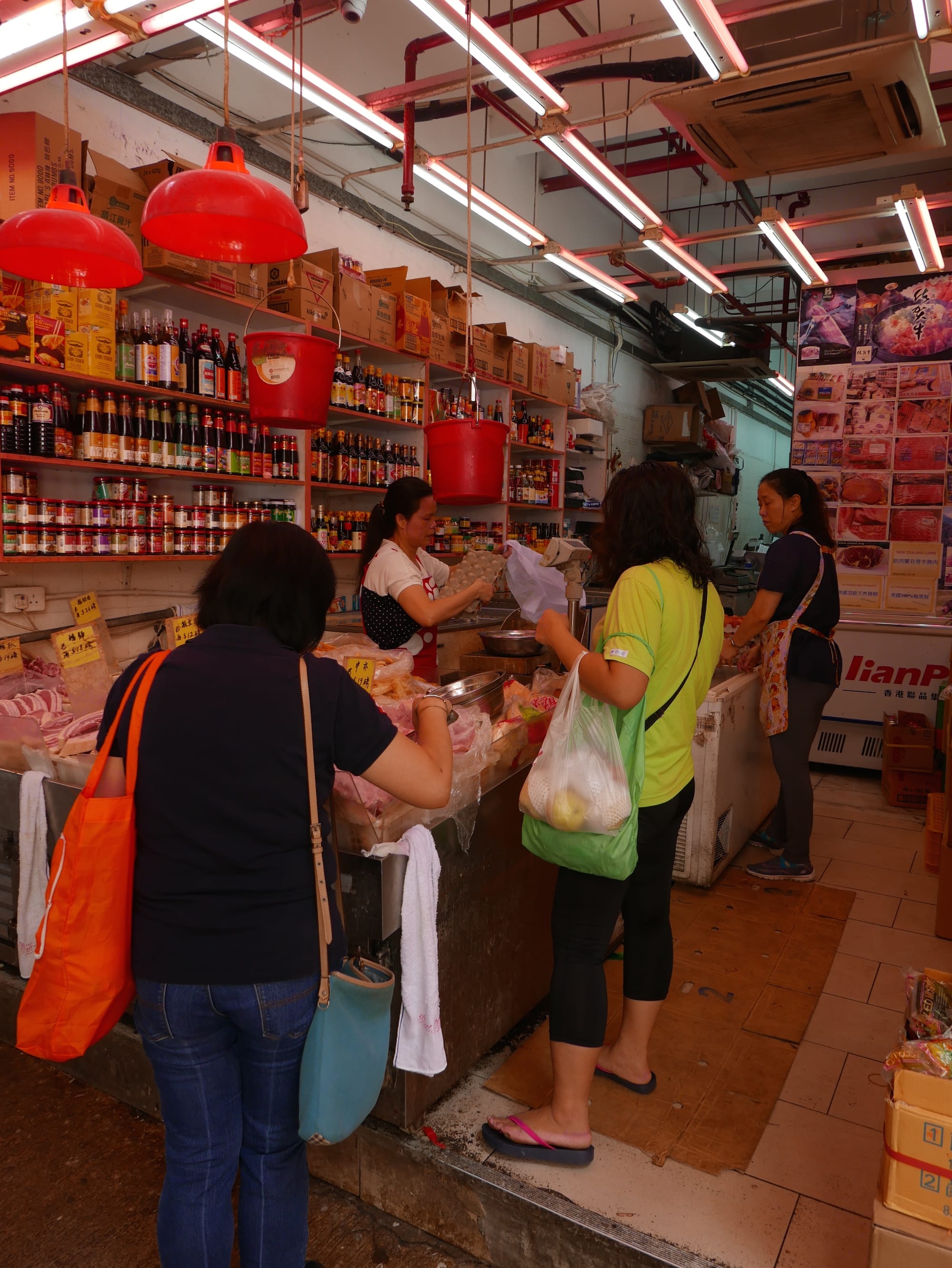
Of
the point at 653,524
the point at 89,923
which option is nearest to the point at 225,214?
the point at 653,524

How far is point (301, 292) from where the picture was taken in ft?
14.0

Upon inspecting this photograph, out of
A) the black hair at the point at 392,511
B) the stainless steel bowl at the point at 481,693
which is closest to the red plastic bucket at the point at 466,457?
the black hair at the point at 392,511

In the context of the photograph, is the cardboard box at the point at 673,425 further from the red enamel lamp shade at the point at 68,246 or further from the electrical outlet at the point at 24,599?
the red enamel lamp shade at the point at 68,246

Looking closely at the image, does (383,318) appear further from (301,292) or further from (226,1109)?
(226,1109)

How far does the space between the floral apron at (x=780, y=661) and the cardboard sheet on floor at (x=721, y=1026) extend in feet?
2.41

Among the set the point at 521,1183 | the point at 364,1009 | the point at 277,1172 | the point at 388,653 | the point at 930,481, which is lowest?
the point at 521,1183

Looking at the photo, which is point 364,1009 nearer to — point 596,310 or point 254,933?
point 254,933

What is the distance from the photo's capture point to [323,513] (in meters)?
4.84

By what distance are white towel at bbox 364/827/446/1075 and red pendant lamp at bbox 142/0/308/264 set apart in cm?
142

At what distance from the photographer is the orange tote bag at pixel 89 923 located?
1418 mm

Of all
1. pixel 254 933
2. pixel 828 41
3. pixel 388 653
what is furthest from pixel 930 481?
pixel 254 933

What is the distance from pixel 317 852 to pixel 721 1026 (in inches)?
70.8

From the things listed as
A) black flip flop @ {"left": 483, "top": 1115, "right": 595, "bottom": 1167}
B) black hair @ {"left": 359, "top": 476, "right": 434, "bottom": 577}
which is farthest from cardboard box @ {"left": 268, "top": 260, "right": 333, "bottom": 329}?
black flip flop @ {"left": 483, "top": 1115, "right": 595, "bottom": 1167}

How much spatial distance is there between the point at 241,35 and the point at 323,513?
2.32 metres
